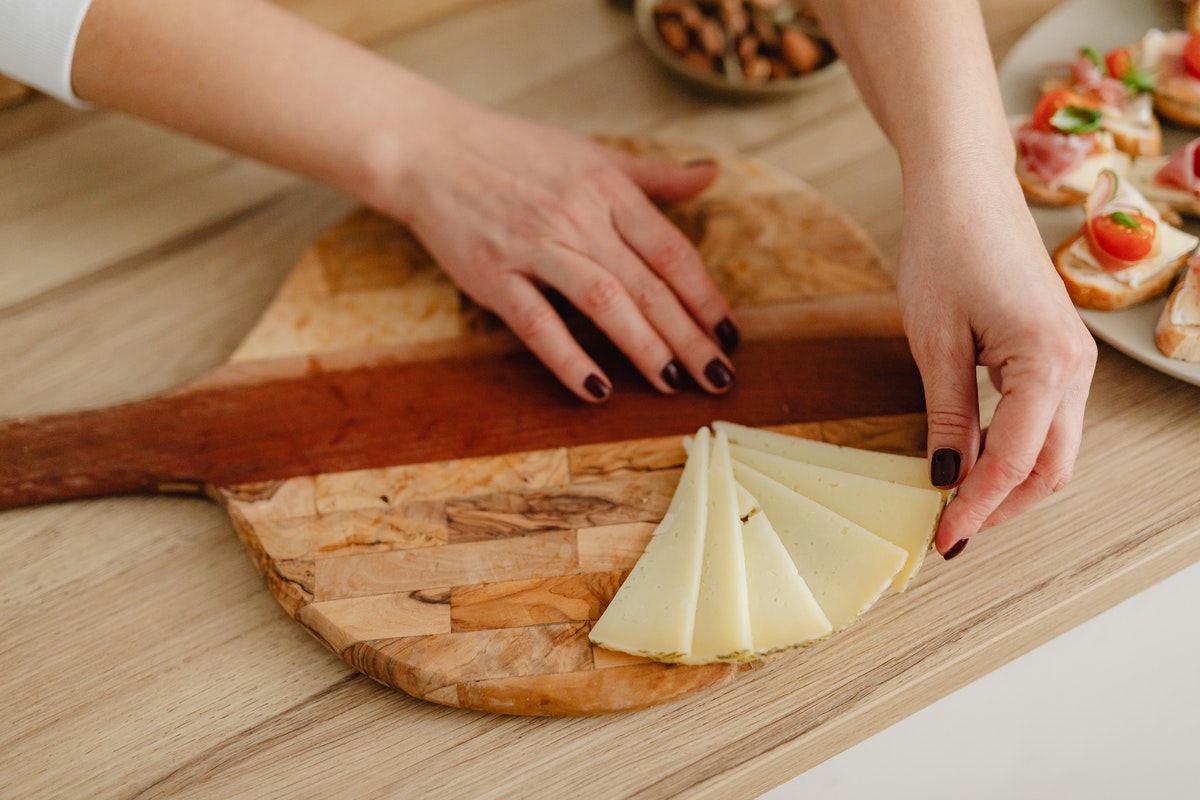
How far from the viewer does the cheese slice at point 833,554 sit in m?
1.20

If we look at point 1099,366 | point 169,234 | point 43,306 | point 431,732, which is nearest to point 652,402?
point 431,732

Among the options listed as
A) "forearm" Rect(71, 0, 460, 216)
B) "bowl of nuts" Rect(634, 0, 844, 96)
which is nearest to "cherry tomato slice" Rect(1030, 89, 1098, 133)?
"bowl of nuts" Rect(634, 0, 844, 96)

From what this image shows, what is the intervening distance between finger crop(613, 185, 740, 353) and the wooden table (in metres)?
0.43

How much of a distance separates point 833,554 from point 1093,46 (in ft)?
4.25

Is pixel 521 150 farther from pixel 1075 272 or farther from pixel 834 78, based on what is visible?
pixel 1075 272

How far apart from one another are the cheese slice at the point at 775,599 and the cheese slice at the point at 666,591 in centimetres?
8

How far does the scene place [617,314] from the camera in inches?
59.4

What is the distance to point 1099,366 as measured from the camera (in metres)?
1.54

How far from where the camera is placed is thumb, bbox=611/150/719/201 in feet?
5.51

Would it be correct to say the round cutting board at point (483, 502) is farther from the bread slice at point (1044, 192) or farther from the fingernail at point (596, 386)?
the bread slice at point (1044, 192)

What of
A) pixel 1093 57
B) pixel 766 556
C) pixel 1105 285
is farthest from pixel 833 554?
pixel 1093 57

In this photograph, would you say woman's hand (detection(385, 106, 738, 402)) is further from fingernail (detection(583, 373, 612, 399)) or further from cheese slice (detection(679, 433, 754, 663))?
cheese slice (detection(679, 433, 754, 663))

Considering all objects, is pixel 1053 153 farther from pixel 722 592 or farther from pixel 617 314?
pixel 722 592

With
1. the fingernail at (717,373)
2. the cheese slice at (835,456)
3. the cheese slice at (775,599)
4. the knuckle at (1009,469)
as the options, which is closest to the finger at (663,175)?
the fingernail at (717,373)
